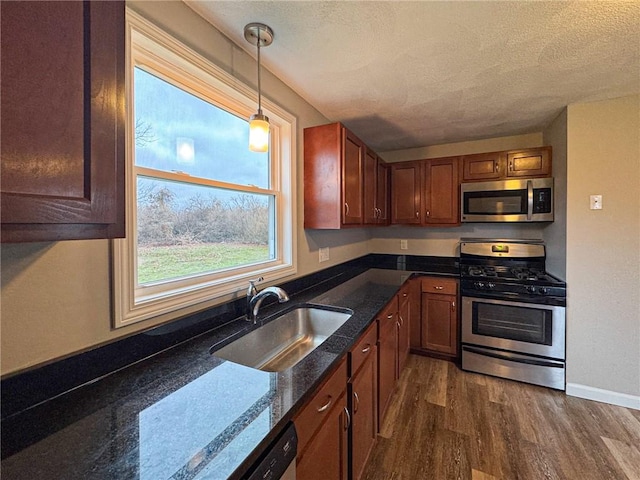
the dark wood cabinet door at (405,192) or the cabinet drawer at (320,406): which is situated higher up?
the dark wood cabinet door at (405,192)

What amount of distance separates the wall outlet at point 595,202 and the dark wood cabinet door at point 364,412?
214 centimetres

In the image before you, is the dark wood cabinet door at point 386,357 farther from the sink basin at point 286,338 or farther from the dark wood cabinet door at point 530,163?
the dark wood cabinet door at point 530,163

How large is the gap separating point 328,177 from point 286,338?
1.17 metres

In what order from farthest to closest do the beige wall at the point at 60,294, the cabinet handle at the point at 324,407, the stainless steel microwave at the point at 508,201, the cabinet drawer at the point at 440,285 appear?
1. the cabinet drawer at the point at 440,285
2. the stainless steel microwave at the point at 508,201
3. the cabinet handle at the point at 324,407
4. the beige wall at the point at 60,294

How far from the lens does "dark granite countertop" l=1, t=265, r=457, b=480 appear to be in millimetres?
580

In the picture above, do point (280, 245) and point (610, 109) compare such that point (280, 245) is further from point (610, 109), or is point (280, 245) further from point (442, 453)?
point (610, 109)

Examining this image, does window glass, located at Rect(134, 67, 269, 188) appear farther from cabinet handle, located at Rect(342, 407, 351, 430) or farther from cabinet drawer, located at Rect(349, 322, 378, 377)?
cabinet handle, located at Rect(342, 407, 351, 430)

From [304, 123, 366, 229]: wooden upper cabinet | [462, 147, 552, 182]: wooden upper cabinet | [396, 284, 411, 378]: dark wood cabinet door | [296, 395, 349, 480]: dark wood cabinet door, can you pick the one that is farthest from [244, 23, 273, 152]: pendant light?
[462, 147, 552, 182]: wooden upper cabinet

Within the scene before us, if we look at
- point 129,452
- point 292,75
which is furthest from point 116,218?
point 292,75

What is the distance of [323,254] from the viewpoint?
2.51 meters

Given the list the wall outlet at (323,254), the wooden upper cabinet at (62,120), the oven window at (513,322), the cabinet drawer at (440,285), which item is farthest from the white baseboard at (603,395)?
the wooden upper cabinet at (62,120)

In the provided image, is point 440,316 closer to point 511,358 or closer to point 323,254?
point 511,358

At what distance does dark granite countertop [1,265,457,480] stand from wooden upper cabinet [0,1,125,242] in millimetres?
486

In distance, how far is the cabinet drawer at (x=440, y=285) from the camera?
9.30 ft
